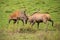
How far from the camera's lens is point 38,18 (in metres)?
2.87

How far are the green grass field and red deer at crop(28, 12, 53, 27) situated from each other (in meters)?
0.04

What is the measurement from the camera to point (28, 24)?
2865 mm

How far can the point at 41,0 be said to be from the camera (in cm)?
290

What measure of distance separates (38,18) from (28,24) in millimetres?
117

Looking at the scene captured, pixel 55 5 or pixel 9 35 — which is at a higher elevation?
pixel 55 5

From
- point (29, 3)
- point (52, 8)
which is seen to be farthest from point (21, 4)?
point (52, 8)

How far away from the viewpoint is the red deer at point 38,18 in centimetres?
284

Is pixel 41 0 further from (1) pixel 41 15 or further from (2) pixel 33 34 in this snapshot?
(2) pixel 33 34

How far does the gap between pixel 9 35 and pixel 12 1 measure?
0.36m

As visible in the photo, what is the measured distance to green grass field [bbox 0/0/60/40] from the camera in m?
2.80

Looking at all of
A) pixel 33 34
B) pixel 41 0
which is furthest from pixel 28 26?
pixel 41 0

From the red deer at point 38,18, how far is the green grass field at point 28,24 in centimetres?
4

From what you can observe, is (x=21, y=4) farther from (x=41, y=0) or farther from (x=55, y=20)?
(x=55, y=20)

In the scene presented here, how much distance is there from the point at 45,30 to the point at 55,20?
0.14m
